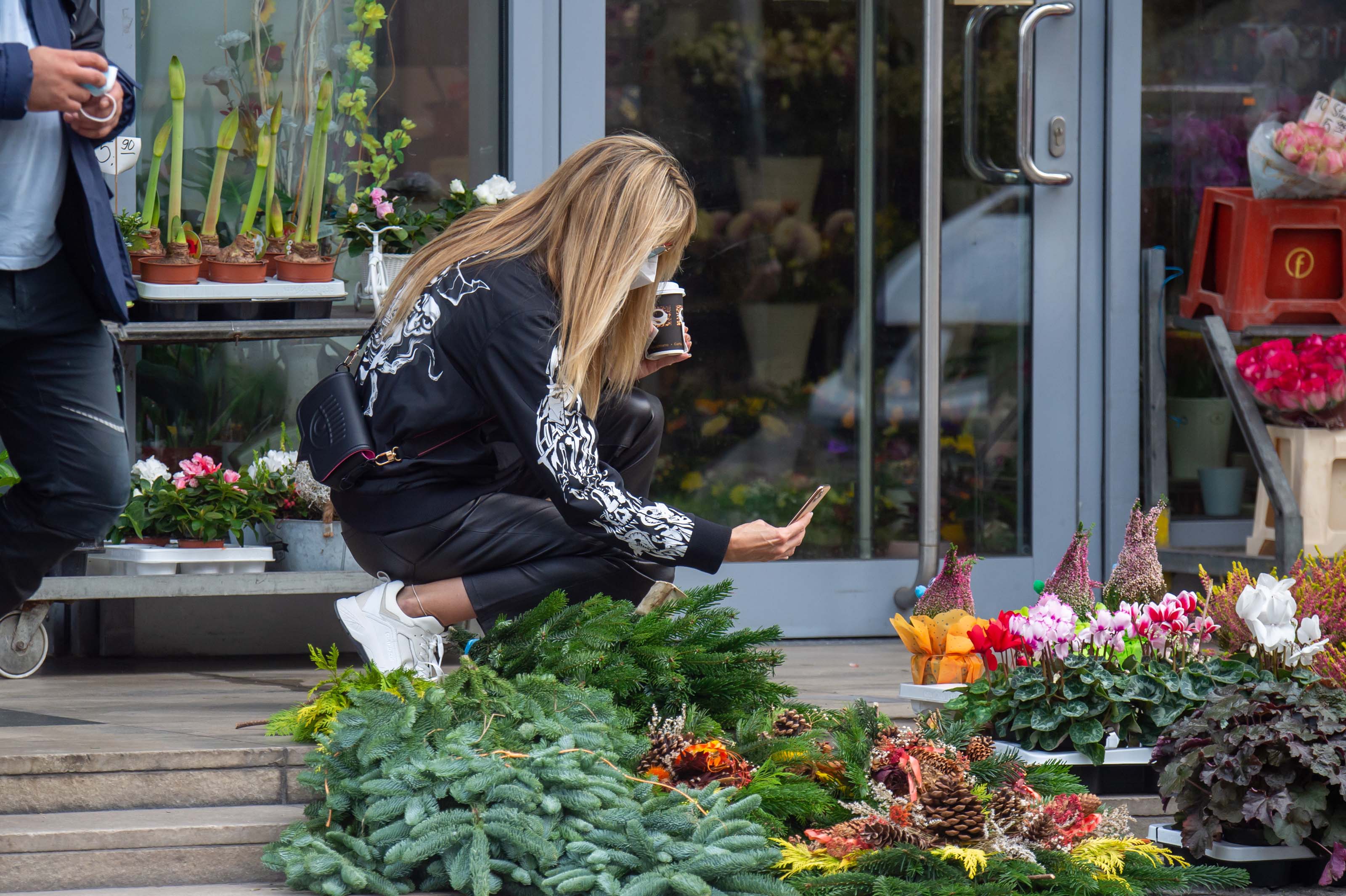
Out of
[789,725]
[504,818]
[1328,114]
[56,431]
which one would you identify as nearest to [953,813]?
[789,725]

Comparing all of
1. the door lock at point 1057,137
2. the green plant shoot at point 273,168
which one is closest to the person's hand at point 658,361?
the green plant shoot at point 273,168

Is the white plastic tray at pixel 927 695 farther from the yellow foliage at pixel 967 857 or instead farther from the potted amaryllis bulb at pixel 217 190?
the potted amaryllis bulb at pixel 217 190

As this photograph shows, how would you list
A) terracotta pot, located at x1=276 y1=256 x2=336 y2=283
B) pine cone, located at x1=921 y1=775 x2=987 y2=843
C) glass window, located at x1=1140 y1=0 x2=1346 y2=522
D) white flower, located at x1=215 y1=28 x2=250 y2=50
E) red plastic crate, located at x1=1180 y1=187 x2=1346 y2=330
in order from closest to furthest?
1. pine cone, located at x1=921 y1=775 x2=987 y2=843
2. terracotta pot, located at x1=276 y1=256 x2=336 y2=283
3. white flower, located at x1=215 y1=28 x2=250 y2=50
4. red plastic crate, located at x1=1180 y1=187 x2=1346 y2=330
5. glass window, located at x1=1140 y1=0 x2=1346 y2=522

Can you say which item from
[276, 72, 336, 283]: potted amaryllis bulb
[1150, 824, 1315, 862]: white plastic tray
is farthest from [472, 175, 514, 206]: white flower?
[1150, 824, 1315, 862]: white plastic tray

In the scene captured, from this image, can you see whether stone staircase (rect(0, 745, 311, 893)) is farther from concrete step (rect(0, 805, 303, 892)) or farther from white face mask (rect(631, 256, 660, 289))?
white face mask (rect(631, 256, 660, 289))

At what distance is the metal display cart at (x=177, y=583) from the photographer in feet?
11.3

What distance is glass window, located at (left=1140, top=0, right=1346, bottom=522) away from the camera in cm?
462

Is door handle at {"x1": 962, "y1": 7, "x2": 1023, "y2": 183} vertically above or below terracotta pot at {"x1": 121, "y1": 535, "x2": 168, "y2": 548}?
above

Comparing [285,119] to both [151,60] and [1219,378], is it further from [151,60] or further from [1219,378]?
[1219,378]

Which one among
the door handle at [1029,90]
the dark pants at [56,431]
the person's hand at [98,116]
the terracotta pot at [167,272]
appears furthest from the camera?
the door handle at [1029,90]

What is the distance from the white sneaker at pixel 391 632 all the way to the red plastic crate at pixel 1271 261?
2645 millimetres

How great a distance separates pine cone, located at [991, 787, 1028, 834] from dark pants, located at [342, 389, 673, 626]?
2.53 feet

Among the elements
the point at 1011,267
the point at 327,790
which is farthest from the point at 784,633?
the point at 327,790

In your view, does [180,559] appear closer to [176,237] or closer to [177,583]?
[177,583]
